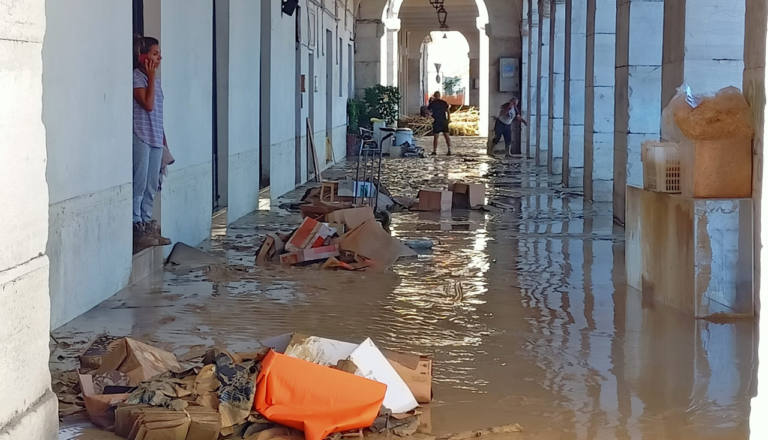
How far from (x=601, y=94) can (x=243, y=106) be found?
5143mm

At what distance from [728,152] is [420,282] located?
8.70 ft

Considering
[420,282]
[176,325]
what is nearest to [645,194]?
[420,282]

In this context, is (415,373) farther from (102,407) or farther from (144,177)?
(144,177)

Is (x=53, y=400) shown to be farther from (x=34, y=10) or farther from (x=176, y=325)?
(x=176, y=325)

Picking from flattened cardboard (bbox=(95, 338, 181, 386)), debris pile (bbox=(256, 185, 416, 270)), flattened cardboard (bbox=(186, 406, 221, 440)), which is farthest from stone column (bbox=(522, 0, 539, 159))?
flattened cardboard (bbox=(186, 406, 221, 440))

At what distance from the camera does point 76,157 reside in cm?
698

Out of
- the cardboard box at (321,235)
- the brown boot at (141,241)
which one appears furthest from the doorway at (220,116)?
the brown boot at (141,241)

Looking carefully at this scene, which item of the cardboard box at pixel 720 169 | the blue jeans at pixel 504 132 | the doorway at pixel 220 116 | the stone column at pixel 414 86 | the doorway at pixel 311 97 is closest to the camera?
the cardboard box at pixel 720 169

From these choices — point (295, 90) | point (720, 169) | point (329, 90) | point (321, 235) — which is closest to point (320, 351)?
point (720, 169)

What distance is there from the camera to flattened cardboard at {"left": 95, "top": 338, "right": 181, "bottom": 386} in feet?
16.8

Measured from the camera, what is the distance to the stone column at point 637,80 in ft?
39.8

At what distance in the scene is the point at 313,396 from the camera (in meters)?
4.59

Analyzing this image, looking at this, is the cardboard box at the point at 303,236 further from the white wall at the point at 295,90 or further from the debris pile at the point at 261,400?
the white wall at the point at 295,90

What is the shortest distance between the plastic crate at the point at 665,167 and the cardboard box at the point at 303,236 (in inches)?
126
